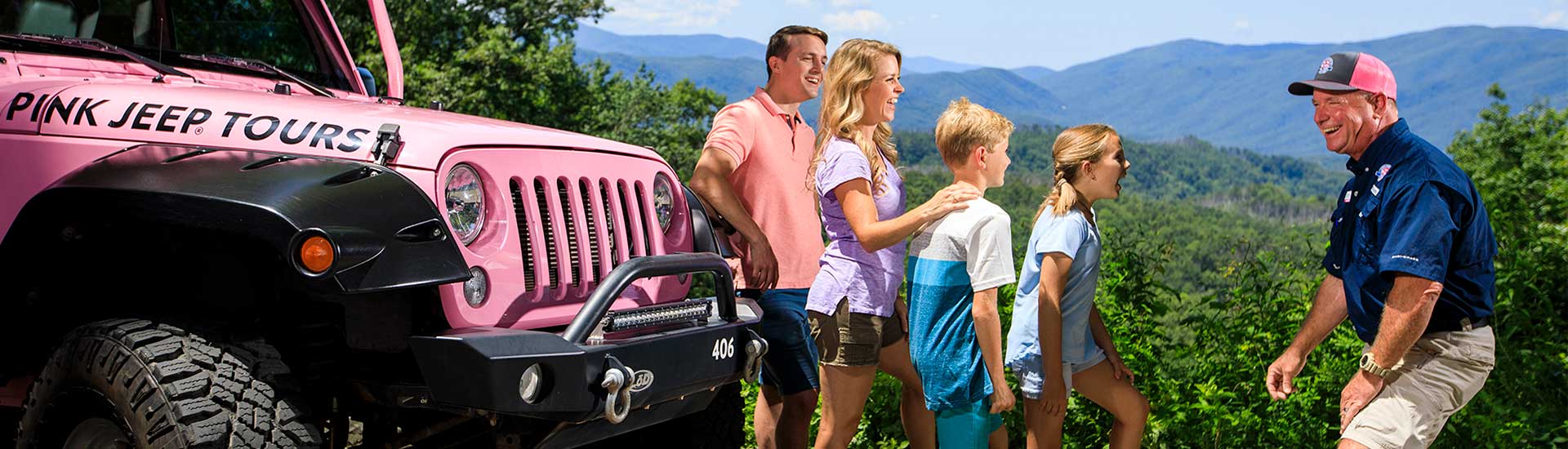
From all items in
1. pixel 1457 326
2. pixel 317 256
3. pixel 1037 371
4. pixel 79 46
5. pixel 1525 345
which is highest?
pixel 79 46

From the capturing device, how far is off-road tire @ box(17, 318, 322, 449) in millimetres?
3207

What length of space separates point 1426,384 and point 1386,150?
0.63 metres

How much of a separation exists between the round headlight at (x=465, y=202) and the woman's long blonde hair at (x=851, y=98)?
1245mm

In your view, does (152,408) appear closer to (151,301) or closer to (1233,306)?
(151,301)

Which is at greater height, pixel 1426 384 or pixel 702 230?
pixel 702 230

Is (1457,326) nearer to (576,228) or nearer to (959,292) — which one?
(959,292)

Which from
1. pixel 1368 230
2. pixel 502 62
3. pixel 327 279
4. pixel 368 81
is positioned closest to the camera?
pixel 327 279

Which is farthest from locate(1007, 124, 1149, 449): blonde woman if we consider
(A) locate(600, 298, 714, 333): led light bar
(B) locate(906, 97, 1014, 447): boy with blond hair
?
(A) locate(600, 298, 714, 333): led light bar

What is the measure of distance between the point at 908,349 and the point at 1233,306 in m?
2.02

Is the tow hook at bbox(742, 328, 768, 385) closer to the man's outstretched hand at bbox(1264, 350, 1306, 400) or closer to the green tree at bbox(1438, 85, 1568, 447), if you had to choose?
the man's outstretched hand at bbox(1264, 350, 1306, 400)

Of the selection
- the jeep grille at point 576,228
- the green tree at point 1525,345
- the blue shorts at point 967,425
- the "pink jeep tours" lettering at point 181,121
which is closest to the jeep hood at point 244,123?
the "pink jeep tours" lettering at point 181,121

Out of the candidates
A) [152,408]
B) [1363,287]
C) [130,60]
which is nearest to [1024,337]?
[1363,287]

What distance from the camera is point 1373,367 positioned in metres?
3.59

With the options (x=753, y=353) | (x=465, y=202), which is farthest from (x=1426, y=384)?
(x=465, y=202)
